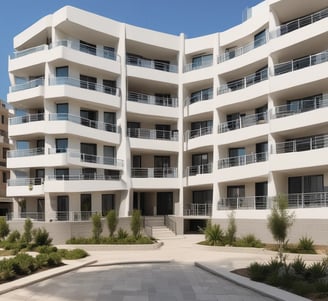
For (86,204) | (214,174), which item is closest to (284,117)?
(214,174)

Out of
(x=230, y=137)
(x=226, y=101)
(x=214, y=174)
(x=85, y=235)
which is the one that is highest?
(x=226, y=101)

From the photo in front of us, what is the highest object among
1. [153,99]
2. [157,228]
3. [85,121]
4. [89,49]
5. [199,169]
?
[89,49]

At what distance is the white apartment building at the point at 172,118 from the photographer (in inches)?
1147

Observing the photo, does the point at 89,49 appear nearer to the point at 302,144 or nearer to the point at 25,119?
the point at 25,119

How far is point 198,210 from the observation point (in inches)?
1465

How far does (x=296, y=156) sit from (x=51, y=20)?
890 inches

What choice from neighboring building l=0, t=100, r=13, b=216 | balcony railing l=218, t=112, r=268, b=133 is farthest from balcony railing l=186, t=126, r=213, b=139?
neighboring building l=0, t=100, r=13, b=216

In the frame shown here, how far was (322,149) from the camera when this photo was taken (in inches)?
1036

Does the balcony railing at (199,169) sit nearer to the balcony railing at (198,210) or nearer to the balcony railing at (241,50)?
the balcony railing at (198,210)

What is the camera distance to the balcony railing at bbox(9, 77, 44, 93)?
3459 centimetres

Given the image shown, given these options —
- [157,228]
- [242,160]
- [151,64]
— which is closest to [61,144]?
[157,228]

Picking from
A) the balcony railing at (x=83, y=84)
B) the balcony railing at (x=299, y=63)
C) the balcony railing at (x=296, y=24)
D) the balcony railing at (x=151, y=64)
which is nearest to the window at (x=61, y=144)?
the balcony railing at (x=83, y=84)

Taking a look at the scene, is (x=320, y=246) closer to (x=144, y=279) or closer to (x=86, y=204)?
(x=144, y=279)

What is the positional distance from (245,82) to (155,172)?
11.8 meters
